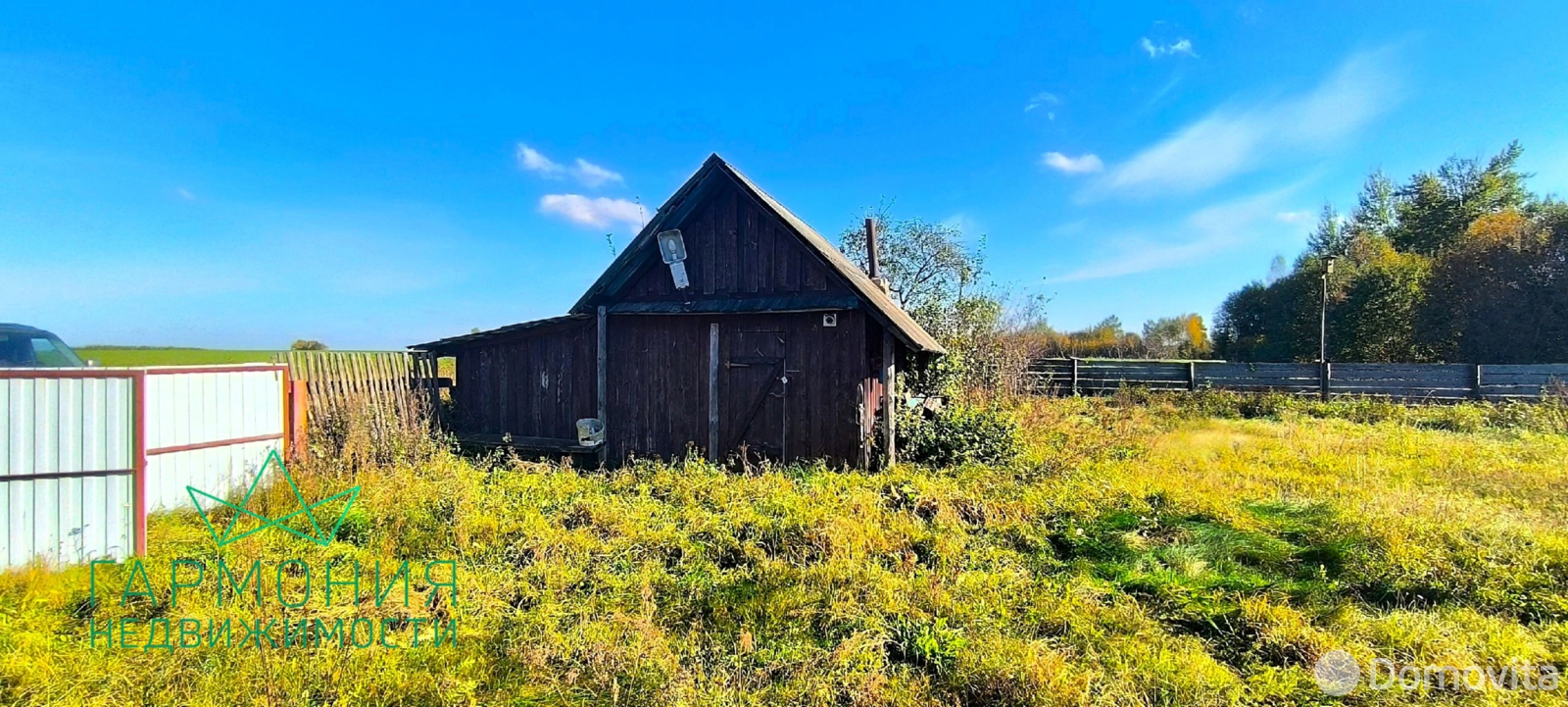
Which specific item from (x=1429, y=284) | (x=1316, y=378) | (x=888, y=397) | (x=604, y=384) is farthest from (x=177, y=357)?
(x=1429, y=284)

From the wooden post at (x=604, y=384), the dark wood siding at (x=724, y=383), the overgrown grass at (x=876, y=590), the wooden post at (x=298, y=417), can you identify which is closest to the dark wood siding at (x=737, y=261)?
the dark wood siding at (x=724, y=383)

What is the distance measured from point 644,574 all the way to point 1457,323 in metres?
26.8

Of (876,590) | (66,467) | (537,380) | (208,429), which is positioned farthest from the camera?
(537,380)

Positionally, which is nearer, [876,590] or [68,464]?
[876,590]

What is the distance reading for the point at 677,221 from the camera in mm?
8766

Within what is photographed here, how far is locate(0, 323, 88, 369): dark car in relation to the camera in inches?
282

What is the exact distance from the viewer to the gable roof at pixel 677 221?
7602 mm

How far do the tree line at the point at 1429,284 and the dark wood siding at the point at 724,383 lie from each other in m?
22.5

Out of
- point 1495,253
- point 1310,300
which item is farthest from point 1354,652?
point 1310,300

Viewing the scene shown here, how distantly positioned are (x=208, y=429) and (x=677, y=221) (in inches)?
236

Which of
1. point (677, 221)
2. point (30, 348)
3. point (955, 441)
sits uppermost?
point (677, 221)

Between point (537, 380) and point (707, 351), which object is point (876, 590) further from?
point (537, 380)

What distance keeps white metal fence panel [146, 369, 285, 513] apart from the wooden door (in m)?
5.51

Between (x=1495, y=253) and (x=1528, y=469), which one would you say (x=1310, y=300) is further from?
(x=1528, y=469)
